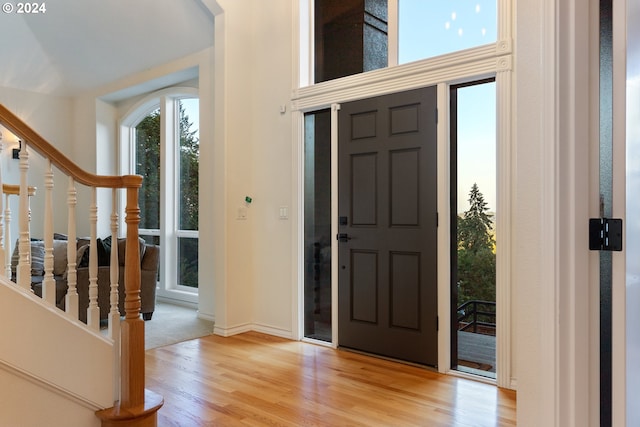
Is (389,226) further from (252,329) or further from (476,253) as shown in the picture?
(252,329)

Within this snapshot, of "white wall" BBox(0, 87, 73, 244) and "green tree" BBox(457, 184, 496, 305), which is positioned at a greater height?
"white wall" BBox(0, 87, 73, 244)

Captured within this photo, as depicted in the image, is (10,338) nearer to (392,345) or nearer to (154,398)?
(154,398)

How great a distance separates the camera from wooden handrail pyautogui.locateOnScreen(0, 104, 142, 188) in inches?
77.2

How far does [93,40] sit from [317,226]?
381cm

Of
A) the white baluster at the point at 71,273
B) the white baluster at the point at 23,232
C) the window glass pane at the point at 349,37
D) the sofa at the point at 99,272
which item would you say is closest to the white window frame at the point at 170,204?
the sofa at the point at 99,272

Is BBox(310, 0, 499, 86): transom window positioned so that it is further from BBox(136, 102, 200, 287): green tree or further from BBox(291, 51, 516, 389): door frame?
BBox(136, 102, 200, 287): green tree

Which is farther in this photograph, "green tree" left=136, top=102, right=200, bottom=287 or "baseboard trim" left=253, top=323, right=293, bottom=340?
"green tree" left=136, top=102, right=200, bottom=287

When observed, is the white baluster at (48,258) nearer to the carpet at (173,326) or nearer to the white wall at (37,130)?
the carpet at (173,326)

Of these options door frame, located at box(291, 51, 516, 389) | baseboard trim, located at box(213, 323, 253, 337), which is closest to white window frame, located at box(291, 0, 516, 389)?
door frame, located at box(291, 51, 516, 389)

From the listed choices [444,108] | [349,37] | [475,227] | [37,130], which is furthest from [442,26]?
[37,130]

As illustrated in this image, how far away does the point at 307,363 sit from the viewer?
342 centimetres

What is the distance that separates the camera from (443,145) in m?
3.22

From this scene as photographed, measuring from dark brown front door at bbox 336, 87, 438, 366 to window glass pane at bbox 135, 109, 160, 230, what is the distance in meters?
3.26

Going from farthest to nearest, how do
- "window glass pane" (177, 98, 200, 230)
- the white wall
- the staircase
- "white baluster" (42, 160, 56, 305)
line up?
the white wall → "window glass pane" (177, 98, 200, 230) → "white baluster" (42, 160, 56, 305) → the staircase
